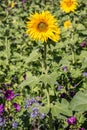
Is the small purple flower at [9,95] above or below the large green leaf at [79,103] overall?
above

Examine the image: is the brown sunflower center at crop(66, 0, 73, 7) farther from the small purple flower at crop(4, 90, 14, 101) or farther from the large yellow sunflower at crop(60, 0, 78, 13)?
the small purple flower at crop(4, 90, 14, 101)

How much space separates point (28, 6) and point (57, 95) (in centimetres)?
529

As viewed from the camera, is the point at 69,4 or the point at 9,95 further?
the point at 69,4

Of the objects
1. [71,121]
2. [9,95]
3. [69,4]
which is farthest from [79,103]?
[69,4]

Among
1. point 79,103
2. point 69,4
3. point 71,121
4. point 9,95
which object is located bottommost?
point 79,103

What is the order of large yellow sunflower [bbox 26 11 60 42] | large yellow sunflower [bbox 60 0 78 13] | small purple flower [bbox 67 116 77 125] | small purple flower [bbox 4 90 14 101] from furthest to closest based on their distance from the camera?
1. large yellow sunflower [bbox 60 0 78 13]
2. small purple flower [bbox 4 90 14 101]
3. small purple flower [bbox 67 116 77 125]
4. large yellow sunflower [bbox 26 11 60 42]

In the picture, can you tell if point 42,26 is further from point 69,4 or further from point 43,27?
point 69,4

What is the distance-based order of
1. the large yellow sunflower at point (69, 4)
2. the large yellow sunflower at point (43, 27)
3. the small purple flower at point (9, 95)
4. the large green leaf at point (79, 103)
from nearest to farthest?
1. the large green leaf at point (79, 103)
2. the large yellow sunflower at point (43, 27)
3. the small purple flower at point (9, 95)
4. the large yellow sunflower at point (69, 4)

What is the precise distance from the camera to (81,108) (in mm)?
2307

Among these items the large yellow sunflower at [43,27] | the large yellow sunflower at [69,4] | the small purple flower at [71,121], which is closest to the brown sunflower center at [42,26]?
the large yellow sunflower at [43,27]

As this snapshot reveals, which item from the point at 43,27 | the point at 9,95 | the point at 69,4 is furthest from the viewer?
the point at 69,4

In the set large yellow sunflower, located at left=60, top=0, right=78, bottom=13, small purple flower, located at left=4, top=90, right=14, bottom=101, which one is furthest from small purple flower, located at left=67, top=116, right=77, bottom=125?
large yellow sunflower, located at left=60, top=0, right=78, bottom=13

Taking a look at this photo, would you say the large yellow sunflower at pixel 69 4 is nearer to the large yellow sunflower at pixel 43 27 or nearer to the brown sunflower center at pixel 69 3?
the brown sunflower center at pixel 69 3

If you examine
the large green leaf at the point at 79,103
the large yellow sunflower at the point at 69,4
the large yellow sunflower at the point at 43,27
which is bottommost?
the large green leaf at the point at 79,103
